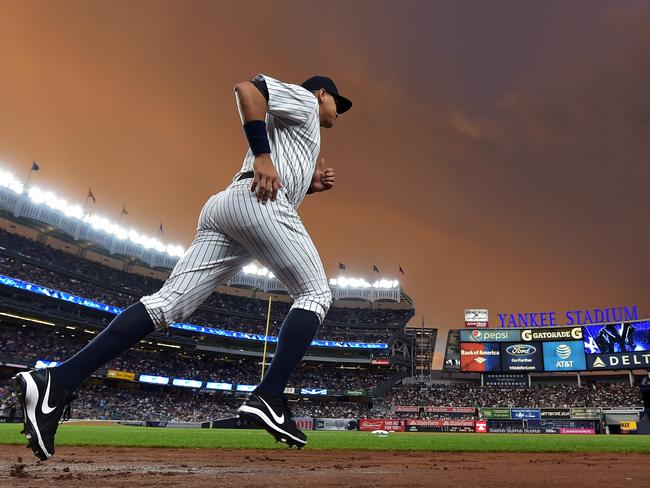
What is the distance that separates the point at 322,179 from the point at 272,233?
46.2 inches

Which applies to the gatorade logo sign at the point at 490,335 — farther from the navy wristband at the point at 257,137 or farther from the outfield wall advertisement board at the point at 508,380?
the navy wristband at the point at 257,137

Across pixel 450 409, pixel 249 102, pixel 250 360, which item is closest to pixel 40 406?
pixel 249 102

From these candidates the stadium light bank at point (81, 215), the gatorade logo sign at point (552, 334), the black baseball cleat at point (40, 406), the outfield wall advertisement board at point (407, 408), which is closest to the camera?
the black baseball cleat at point (40, 406)

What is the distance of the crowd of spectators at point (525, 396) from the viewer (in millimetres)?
41022

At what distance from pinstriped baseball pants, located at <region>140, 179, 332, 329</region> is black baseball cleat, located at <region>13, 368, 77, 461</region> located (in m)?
0.67

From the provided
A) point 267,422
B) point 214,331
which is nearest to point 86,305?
point 214,331

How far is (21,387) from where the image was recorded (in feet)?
8.27

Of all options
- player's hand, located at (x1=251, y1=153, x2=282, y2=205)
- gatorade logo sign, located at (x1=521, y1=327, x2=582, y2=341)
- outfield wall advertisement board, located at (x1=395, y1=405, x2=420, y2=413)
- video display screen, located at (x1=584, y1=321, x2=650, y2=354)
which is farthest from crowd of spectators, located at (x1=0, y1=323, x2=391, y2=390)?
player's hand, located at (x1=251, y1=153, x2=282, y2=205)

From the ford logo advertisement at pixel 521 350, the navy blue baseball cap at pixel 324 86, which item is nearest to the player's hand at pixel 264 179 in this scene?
the navy blue baseball cap at pixel 324 86

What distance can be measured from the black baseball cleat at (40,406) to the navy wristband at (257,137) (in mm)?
1839

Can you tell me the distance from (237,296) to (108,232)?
18170 millimetres

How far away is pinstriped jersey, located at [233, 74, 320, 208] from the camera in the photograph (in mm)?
2939

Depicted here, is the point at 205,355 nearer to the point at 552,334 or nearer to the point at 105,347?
the point at 552,334

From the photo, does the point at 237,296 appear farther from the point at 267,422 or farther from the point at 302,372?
the point at 267,422
